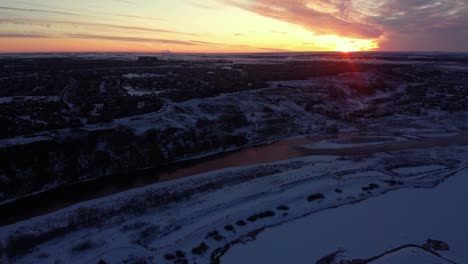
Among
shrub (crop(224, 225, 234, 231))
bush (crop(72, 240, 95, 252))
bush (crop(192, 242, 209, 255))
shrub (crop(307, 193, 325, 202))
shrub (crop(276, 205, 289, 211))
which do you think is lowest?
bush (crop(72, 240, 95, 252))

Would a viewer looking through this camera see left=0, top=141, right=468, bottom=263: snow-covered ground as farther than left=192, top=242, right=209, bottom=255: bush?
Yes

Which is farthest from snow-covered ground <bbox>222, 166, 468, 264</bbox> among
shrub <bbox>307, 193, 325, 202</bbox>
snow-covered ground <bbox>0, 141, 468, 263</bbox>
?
shrub <bbox>307, 193, 325, 202</bbox>

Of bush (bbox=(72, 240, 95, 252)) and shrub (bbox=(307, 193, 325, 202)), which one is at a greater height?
shrub (bbox=(307, 193, 325, 202))

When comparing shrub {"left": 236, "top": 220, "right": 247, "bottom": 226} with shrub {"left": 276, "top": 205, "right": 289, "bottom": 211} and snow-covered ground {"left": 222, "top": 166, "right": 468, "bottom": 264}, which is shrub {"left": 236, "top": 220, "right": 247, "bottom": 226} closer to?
snow-covered ground {"left": 222, "top": 166, "right": 468, "bottom": 264}

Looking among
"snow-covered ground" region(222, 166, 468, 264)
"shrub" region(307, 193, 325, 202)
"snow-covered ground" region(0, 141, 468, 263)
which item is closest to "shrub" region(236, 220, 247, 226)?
"snow-covered ground" region(0, 141, 468, 263)

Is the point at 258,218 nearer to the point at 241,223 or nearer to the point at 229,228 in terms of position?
the point at 241,223

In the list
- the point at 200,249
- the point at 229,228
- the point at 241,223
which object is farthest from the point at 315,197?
the point at 200,249

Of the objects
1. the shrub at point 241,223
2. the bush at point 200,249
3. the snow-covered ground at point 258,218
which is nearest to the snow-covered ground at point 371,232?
the snow-covered ground at point 258,218

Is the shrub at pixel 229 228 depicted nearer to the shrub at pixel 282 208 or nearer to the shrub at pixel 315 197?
the shrub at pixel 282 208

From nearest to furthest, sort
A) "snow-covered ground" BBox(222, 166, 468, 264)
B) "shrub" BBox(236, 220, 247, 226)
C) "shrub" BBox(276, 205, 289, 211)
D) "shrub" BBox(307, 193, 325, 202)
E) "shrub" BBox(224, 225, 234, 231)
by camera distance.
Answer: "snow-covered ground" BBox(222, 166, 468, 264), "shrub" BBox(224, 225, 234, 231), "shrub" BBox(236, 220, 247, 226), "shrub" BBox(276, 205, 289, 211), "shrub" BBox(307, 193, 325, 202)

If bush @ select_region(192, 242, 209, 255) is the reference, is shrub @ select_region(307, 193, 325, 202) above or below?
above

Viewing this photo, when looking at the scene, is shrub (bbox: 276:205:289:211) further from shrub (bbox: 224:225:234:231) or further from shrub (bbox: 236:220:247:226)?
shrub (bbox: 224:225:234:231)

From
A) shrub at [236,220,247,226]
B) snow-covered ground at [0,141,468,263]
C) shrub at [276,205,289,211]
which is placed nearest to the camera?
snow-covered ground at [0,141,468,263]
